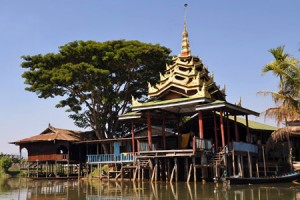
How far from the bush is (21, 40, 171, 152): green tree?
1480cm

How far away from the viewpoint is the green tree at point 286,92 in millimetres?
23875

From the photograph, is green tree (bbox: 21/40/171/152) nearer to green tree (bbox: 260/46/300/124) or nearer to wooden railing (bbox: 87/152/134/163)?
wooden railing (bbox: 87/152/134/163)

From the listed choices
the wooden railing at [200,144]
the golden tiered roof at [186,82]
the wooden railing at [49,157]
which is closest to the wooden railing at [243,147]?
the wooden railing at [200,144]

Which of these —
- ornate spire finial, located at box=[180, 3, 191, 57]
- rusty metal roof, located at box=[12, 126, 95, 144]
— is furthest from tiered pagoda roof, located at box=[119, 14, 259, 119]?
rusty metal roof, located at box=[12, 126, 95, 144]

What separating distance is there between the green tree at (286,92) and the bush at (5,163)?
110 feet

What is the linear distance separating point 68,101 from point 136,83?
6.47 m

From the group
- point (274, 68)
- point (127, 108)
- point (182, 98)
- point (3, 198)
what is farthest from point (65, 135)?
point (274, 68)

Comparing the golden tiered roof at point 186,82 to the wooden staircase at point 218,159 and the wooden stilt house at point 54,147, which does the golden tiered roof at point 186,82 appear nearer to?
the wooden staircase at point 218,159

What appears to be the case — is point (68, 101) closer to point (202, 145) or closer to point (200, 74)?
point (200, 74)

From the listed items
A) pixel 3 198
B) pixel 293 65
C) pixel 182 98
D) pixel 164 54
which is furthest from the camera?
pixel 164 54

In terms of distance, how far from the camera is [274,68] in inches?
966

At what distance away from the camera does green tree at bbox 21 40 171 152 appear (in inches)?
1335

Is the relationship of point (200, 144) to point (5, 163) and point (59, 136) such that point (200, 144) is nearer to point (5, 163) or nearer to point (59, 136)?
point (59, 136)

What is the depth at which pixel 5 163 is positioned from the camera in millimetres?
46906
